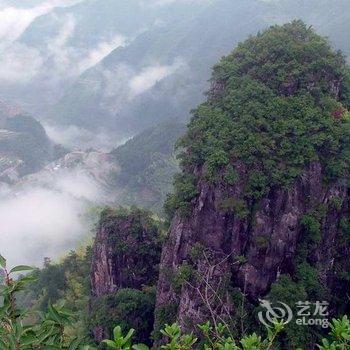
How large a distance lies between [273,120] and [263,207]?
422 centimetres

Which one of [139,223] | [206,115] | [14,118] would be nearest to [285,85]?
[206,115]

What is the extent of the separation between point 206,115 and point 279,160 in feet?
15.2

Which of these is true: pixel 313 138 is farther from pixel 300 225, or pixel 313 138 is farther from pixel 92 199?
pixel 92 199

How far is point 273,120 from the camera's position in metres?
21.7

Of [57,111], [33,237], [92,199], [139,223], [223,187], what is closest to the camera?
[223,187]

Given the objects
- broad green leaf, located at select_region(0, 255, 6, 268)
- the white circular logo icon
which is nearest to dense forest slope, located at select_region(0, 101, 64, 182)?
the white circular logo icon

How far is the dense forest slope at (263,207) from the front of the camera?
65.4 ft

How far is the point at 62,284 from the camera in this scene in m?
39.1

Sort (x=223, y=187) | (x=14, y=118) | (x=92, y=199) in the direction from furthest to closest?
1. (x=14, y=118)
2. (x=92, y=199)
3. (x=223, y=187)

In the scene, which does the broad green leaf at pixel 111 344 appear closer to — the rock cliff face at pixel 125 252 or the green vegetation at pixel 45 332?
the green vegetation at pixel 45 332

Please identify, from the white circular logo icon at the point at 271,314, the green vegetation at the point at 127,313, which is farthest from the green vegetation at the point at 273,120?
the green vegetation at the point at 127,313

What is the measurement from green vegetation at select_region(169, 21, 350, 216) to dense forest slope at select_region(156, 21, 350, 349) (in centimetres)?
6

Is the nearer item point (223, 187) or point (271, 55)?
point (223, 187)

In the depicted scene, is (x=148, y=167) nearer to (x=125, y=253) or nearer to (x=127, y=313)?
(x=125, y=253)
